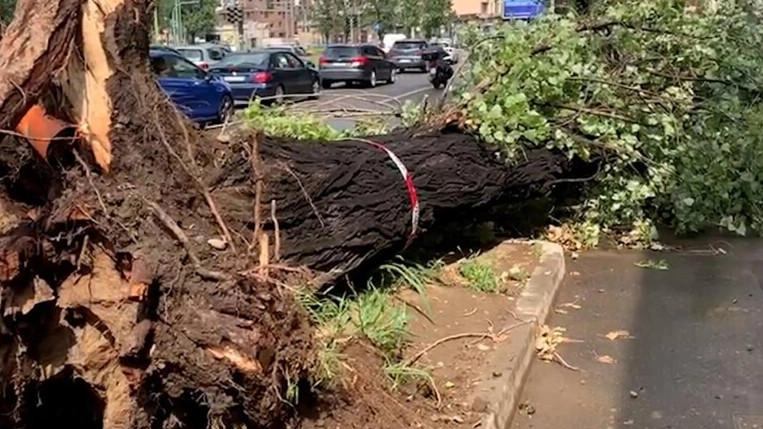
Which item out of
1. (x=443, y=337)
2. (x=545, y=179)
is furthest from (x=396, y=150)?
(x=545, y=179)

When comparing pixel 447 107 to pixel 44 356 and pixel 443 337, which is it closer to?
pixel 443 337

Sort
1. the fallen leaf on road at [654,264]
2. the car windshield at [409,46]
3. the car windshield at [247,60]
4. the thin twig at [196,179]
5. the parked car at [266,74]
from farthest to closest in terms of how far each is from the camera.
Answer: the car windshield at [409,46], the car windshield at [247,60], the parked car at [266,74], the fallen leaf on road at [654,264], the thin twig at [196,179]

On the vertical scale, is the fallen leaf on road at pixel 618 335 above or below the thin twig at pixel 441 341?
below

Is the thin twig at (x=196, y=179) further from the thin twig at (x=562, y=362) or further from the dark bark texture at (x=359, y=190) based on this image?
the thin twig at (x=562, y=362)

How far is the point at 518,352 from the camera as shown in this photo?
5305 millimetres

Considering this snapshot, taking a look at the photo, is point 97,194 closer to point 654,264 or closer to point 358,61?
point 654,264

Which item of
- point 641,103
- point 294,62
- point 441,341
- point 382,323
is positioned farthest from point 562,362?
point 294,62

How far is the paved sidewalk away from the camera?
4.98m

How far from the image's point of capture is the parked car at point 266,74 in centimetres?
2652

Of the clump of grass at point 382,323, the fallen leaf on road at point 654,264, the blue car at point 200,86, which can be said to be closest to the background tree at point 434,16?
the blue car at point 200,86

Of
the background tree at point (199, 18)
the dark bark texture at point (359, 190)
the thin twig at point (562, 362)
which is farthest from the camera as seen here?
the background tree at point (199, 18)

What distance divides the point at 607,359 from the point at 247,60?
76.7 ft

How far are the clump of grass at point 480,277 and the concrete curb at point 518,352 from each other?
212mm

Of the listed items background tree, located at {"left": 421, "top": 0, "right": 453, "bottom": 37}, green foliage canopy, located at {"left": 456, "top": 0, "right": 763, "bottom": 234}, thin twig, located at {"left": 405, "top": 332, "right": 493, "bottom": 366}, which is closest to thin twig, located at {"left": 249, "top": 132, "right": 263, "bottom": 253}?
thin twig, located at {"left": 405, "top": 332, "right": 493, "bottom": 366}
